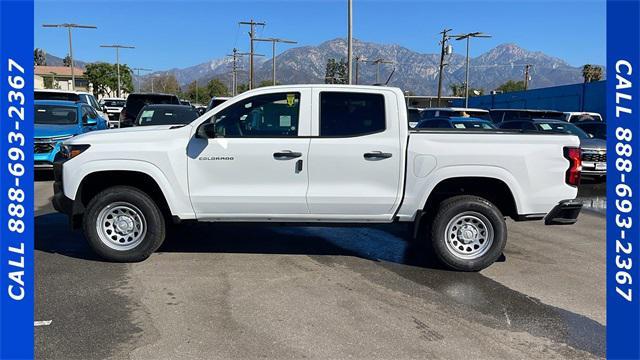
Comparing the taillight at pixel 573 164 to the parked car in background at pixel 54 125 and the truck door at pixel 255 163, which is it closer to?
the truck door at pixel 255 163

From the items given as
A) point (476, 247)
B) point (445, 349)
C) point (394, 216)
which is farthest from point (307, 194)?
point (445, 349)

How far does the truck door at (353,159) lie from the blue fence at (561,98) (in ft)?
93.1

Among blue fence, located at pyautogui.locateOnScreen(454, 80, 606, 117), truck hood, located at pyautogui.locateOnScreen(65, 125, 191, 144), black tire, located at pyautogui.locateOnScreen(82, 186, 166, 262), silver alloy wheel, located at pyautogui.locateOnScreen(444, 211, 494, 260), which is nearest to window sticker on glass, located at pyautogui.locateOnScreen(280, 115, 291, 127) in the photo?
truck hood, located at pyautogui.locateOnScreen(65, 125, 191, 144)

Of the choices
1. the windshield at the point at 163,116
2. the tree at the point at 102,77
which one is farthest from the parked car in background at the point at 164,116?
the tree at the point at 102,77

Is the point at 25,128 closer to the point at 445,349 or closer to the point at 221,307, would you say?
the point at 221,307

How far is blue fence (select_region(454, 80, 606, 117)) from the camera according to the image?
30995mm

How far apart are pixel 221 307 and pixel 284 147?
1.87 meters

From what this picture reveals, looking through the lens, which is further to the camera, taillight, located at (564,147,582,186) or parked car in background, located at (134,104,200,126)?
parked car in background, located at (134,104,200,126)

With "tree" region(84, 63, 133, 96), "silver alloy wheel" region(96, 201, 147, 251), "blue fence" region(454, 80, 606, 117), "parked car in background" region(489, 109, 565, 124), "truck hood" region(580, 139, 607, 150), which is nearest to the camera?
"silver alloy wheel" region(96, 201, 147, 251)

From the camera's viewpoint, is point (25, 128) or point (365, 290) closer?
point (25, 128)

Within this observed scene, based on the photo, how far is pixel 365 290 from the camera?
17.1ft

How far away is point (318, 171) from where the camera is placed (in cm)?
575

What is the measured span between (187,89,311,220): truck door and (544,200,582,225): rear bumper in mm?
2701

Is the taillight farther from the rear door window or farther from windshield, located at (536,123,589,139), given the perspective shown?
windshield, located at (536,123,589,139)
